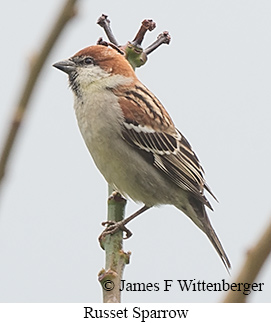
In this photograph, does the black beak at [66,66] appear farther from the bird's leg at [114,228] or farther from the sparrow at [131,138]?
the bird's leg at [114,228]

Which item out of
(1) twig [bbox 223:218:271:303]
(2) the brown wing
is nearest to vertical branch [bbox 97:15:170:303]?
(2) the brown wing

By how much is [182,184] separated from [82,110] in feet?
3.41

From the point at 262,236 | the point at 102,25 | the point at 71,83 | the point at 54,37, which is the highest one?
the point at 102,25

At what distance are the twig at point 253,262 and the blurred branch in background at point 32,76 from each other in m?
0.44

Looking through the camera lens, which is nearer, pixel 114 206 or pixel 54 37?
pixel 54 37

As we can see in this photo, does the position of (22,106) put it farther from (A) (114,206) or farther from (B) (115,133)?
(B) (115,133)

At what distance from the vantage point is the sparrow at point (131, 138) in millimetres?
4520

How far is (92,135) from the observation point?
177 inches

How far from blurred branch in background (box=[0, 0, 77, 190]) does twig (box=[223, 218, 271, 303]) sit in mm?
442

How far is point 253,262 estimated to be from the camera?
0.96m

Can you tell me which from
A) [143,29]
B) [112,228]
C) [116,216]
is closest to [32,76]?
[112,228]

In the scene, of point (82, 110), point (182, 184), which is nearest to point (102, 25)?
point (82, 110)

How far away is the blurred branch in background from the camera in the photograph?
33.2 inches

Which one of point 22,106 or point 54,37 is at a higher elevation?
point 54,37
